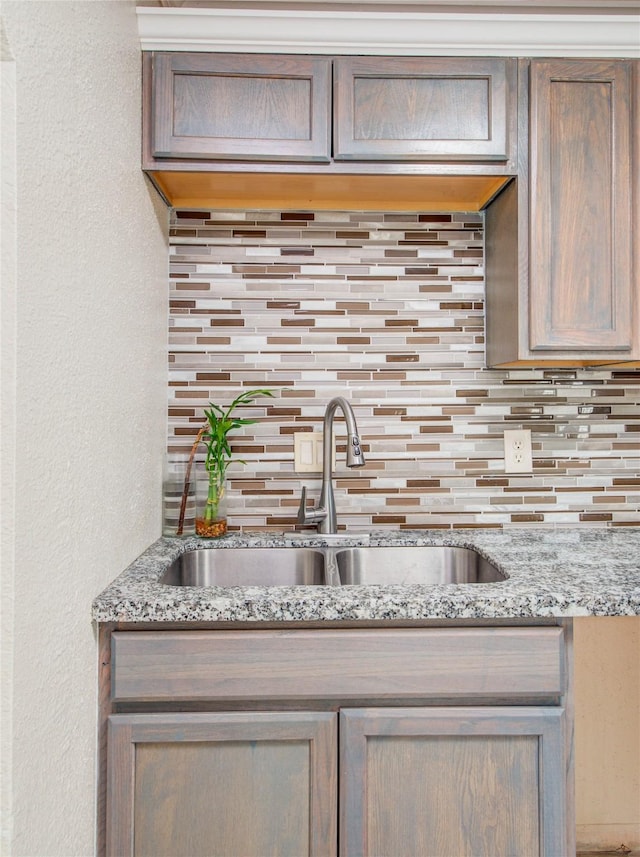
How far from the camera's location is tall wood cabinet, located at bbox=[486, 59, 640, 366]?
4.93 feet

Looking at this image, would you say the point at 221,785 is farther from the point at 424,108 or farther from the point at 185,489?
the point at 424,108

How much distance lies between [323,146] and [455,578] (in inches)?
45.0

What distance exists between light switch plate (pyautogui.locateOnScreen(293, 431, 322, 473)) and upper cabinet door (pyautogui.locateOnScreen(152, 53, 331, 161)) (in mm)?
745

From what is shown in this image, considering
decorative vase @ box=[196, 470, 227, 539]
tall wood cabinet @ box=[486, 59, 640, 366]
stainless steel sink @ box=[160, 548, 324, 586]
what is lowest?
stainless steel sink @ box=[160, 548, 324, 586]

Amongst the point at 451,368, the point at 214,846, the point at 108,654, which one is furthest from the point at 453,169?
the point at 214,846

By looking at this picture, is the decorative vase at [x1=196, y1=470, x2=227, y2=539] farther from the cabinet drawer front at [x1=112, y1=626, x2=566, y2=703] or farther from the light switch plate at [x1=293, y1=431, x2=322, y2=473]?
the cabinet drawer front at [x1=112, y1=626, x2=566, y2=703]

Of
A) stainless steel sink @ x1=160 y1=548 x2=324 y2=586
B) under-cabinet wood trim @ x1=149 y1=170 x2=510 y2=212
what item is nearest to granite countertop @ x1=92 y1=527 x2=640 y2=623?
stainless steel sink @ x1=160 y1=548 x2=324 y2=586

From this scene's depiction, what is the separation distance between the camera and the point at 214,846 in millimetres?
1104

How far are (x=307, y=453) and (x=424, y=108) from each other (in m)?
0.95

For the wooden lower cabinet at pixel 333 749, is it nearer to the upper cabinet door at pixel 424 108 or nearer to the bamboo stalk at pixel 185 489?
the bamboo stalk at pixel 185 489

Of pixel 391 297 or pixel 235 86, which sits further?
pixel 391 297

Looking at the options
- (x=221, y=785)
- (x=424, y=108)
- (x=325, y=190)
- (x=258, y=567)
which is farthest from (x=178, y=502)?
(x=424, y=108)

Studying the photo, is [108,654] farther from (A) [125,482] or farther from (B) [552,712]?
(B) [552,712]

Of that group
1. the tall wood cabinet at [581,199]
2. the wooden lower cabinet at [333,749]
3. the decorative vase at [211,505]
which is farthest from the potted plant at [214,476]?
the tall wood cabinet at [581,199]
